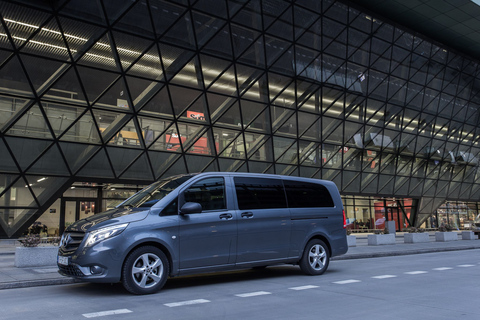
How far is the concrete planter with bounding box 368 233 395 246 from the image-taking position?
1933cm

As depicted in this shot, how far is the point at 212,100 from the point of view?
79.2 feet

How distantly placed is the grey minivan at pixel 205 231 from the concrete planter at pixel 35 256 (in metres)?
3.81

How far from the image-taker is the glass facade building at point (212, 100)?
19.2 m

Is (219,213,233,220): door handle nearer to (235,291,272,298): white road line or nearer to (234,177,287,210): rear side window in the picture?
(234,177,287,210): rear side window

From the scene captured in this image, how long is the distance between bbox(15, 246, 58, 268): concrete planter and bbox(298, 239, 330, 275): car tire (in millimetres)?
6324

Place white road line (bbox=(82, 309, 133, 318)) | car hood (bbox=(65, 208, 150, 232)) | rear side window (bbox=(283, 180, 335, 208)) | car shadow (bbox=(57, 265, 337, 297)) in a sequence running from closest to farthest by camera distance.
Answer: white road line (bbox=(82, 309, 133, 318)) → car hood (bbox=(65, 208, 150, 232)) → car shadow (bbox=(57, 265, 337, 297)) → rear side window (bbox=(283, 180, 335, 208))

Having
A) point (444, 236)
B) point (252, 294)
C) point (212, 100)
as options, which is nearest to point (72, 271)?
point (252, 294)

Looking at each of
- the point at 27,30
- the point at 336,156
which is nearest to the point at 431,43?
the point at 336,156

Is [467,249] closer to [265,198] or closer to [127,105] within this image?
[265,198]

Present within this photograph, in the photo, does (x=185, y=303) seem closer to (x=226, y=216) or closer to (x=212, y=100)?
(x=226, y=216)

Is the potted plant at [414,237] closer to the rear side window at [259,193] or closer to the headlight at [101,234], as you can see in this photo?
the rear side window at [259,193]

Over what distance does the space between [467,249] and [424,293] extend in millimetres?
13594

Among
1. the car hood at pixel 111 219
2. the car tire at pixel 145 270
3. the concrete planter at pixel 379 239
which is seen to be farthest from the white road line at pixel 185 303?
the concrete planter at pixel 379 239

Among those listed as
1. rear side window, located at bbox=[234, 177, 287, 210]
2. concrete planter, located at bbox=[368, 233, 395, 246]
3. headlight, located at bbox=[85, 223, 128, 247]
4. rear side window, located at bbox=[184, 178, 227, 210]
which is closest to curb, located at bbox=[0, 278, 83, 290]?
headlight, located at bbox=[85, 223, 128, 247]
